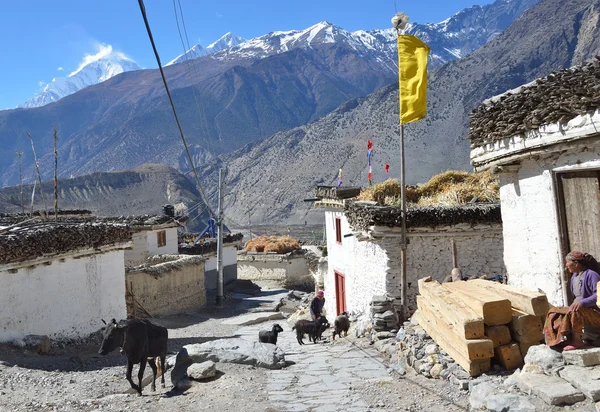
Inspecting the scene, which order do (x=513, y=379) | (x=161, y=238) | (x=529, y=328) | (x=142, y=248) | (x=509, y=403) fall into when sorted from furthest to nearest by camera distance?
(x=161, y=238), (x=142, y=248), (x=529, y=328), (x=513, y=379), (x=509, y=403)

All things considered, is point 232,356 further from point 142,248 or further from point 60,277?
point 142,248

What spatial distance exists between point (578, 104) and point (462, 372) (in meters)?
3.68

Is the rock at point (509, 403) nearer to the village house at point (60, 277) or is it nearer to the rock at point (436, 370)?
the rock at point (436, 370)

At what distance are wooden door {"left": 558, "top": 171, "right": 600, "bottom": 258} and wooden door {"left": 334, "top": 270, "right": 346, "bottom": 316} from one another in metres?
11.1

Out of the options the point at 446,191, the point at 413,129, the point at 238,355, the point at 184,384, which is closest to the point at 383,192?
the point at 446,191

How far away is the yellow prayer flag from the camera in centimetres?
1167

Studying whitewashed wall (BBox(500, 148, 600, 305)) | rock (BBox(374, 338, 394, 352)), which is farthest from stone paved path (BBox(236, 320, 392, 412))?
whitewashed wall (BBox(500, 148, 600, 305))

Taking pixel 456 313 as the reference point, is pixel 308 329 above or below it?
below

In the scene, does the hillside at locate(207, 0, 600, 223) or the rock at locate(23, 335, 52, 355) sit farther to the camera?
the hillside at locate(207, 0, 600, 223)

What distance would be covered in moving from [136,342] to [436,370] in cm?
484

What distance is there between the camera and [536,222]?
27.6 ft

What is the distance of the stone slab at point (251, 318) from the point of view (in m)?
22.1

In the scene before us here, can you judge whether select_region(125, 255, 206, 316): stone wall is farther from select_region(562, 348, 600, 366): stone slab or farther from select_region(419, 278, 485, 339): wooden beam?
select_region(562, 348, 600, 366): stone slab

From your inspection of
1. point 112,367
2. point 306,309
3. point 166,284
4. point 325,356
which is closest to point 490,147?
point 325,356
